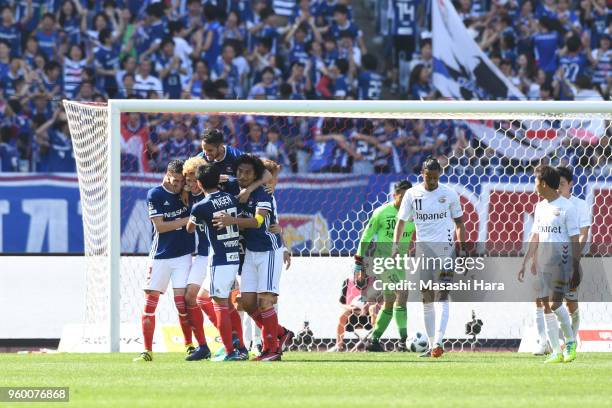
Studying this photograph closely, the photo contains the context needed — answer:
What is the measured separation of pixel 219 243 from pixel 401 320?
11.4ft

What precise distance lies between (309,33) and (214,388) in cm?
1450

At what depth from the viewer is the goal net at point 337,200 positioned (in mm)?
14027

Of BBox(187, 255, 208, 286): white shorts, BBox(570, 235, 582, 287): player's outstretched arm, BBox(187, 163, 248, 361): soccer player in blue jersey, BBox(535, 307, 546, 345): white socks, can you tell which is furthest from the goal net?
BBox(187, 163, 248, 361): soccer player in blue jersey

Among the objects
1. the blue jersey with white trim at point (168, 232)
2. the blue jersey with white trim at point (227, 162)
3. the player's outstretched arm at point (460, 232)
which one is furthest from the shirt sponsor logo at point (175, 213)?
the player's outstretched arm at point (460, 232)

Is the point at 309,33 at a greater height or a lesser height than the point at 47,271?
greater

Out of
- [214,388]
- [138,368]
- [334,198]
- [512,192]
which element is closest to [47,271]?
[334,198]

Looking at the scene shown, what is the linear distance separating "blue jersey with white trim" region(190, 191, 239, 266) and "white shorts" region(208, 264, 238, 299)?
5 centimetres

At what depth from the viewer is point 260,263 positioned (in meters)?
12.1

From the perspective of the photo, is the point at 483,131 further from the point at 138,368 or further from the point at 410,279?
the point at 138,368

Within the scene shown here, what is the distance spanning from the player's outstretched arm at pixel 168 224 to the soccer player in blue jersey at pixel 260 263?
0.70 m

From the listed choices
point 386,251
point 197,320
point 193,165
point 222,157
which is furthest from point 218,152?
point 386,251

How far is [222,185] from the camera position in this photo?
12055 mm

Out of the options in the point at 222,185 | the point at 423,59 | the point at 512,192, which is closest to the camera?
the point at 222,185

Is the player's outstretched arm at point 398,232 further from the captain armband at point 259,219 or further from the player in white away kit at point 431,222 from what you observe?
the captain armband at point 259,219
